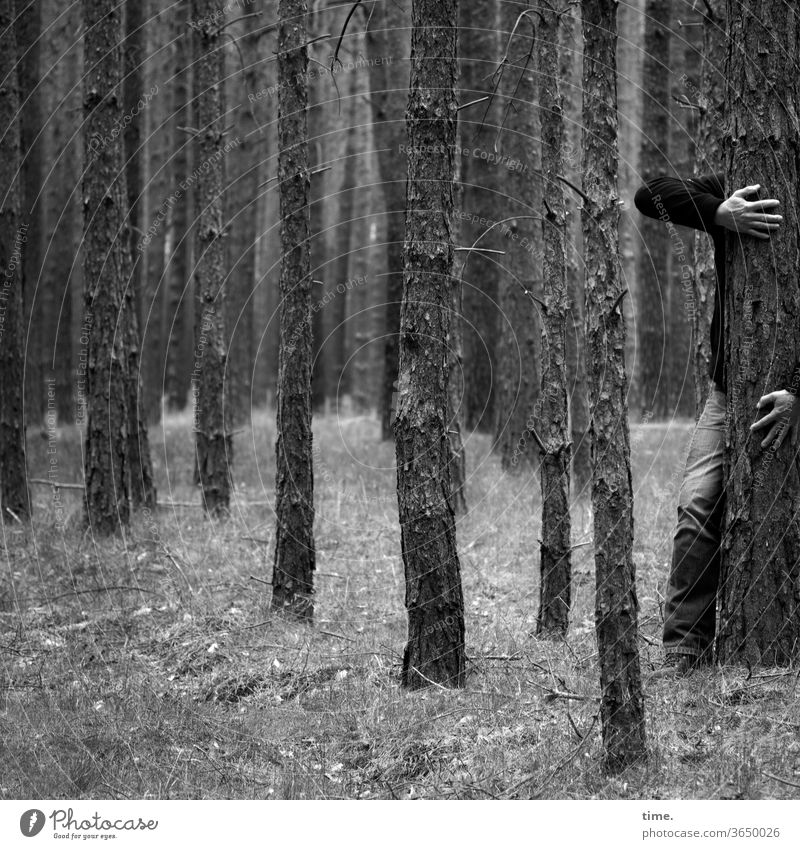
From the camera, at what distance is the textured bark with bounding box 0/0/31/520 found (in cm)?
1141

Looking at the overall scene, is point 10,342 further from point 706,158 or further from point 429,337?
point 706,158

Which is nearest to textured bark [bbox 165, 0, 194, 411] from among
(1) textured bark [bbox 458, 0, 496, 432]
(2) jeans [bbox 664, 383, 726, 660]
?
(1) textured bark [bbox 458, 0, 496, 432]

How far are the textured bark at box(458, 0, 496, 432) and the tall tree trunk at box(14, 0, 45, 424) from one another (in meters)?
7.42

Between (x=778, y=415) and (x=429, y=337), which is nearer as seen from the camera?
(x=778, y=415)

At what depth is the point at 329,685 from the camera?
618 cm

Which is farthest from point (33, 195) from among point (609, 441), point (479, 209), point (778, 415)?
point (609, 441)

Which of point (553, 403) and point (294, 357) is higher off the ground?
point (294, 357)

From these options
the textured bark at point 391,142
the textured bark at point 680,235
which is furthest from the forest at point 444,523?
the textured bark at point 680,235

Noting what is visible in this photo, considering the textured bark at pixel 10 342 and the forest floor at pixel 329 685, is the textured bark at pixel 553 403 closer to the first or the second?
the forest floor at pixel 329 685

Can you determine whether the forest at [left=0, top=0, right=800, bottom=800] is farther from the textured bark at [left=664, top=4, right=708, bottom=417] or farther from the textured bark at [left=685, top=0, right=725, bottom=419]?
the textured bark at [left=664, top=4, right=708, bottom=417]

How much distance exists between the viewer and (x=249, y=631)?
24.3 feet

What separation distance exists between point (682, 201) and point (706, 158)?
4.01m

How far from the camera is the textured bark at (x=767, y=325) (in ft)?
17.3

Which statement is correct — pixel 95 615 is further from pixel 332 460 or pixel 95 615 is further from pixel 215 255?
pixel 332 460
